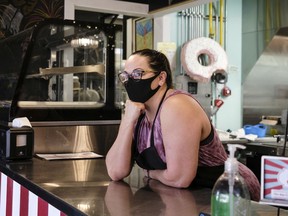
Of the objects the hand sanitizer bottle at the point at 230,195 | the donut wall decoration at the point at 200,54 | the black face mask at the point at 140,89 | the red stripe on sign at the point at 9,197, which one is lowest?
the red stripe on sign at the point at 9,197

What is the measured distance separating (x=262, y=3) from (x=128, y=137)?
474 centimetres

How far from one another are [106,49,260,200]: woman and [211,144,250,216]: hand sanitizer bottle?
61 centimetres

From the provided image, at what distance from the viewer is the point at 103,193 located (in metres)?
1.67

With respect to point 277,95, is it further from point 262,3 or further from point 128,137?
point 128,137

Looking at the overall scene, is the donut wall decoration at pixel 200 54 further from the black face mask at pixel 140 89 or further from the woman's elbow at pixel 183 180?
the woman's elbow at pixel 183 180

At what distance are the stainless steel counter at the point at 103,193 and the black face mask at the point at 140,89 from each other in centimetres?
37

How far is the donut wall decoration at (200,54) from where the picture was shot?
5.64m

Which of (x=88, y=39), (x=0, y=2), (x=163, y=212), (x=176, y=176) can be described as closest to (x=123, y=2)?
(x=0, y=2)

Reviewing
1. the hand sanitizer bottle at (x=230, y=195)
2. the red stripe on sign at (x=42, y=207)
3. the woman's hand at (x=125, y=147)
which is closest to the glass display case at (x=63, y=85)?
the red stripe on sign at (x=42, y=207)

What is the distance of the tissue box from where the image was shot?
8.07 feet

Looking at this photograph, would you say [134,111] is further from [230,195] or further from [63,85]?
[63,85]

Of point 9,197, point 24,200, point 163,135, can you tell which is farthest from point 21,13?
point 163,135

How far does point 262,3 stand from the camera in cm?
602

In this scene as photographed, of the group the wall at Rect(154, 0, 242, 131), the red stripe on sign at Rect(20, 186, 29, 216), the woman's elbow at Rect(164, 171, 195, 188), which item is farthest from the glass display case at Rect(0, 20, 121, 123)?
the wall at Rect(154, 0, 242, 131)
